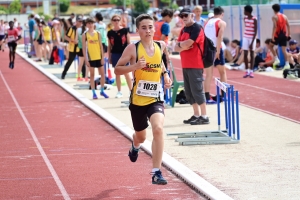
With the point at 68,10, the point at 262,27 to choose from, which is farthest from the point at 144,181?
the point at 68,10

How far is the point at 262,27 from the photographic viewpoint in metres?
30.3

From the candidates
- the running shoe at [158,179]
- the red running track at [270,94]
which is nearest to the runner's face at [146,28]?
the running shoe at [158,179]

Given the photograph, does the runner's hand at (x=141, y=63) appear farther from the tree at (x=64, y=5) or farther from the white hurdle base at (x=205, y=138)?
the tree at (x=64, y=5)

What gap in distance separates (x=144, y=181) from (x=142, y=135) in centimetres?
53

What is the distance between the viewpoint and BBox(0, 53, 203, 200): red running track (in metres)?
8.99

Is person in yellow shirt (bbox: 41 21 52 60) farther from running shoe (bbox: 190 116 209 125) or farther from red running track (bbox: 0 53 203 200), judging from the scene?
running shoe (bbox: 190 116 209 125)

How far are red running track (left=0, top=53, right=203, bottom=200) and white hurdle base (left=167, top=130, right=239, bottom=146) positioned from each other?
0.83 metres

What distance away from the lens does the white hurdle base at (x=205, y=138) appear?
39.3 feet

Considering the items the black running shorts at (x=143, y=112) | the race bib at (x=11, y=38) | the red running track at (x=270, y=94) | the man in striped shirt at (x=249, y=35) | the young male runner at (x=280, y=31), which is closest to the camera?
the black running shorts at (x=143, y=112)

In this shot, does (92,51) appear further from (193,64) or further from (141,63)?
(141,63)

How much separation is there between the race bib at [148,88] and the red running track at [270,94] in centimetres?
551

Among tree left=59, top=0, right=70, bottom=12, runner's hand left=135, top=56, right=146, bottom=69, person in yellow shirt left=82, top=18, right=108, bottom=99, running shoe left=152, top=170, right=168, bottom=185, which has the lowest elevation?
tree left=59, top=0, right=70, bottom=12

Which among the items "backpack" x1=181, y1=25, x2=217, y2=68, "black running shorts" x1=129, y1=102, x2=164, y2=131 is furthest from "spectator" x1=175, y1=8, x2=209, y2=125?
"black running shorts" x1=129, y1=102, x2=164, y2=131

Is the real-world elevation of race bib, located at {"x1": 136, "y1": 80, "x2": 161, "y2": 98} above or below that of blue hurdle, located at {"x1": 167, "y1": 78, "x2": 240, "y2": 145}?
above
